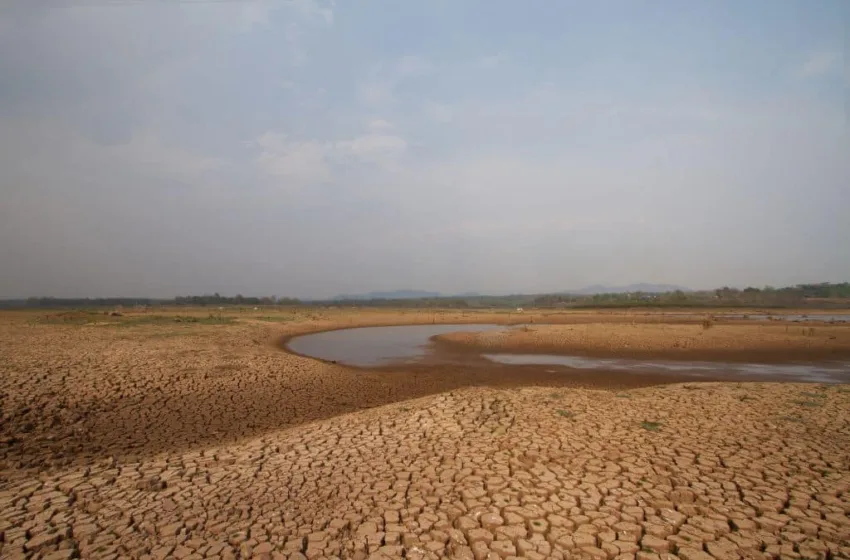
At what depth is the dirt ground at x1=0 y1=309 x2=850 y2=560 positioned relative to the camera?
4027 millimetres

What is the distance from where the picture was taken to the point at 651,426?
22.9 feet

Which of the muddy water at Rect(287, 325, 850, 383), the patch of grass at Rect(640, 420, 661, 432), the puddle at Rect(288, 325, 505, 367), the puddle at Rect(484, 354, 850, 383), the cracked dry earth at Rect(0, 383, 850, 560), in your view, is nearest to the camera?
the cracked dry earth at Rect(0, 383, 850, 560)

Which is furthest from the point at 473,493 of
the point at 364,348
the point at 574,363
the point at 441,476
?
the point at 364,348

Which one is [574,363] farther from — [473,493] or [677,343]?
[473,493]

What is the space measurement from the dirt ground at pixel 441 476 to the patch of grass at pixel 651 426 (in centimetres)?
5

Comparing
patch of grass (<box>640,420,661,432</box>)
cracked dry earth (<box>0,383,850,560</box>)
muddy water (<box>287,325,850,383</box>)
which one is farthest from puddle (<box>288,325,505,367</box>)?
patch of grass (<box>640,420,661,432</box>)

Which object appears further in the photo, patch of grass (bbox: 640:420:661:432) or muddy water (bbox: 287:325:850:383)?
muddy water (bbox: 287:325:850:383)

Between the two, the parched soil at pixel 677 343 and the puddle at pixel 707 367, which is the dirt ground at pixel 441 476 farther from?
the parched soil at pixel 677 343

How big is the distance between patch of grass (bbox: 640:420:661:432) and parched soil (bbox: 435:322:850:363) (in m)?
13.8

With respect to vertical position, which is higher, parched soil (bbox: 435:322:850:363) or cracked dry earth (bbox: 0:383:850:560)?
cracked dry earth (bbox: 0:383:850:560)

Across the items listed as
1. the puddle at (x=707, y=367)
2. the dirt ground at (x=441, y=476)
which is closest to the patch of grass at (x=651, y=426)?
the dirt ground at (x=441, y=476)

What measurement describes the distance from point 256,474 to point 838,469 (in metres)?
7.76

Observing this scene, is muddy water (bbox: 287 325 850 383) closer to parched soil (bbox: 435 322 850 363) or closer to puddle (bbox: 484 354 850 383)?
puddle (bbox: 484 354 850 383)

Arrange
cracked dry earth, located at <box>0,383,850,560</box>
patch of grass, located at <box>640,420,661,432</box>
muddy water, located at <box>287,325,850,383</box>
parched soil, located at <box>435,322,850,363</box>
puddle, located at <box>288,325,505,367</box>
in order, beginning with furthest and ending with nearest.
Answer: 1. parched soil, located at <box>435,322,850,363</box>
2. puddle, located at <box>288,325,505,367</box>
3. muddy water, located at <box>287,325,850,383</box>
4. patch of grass, located at <box>640,420,661,432</box>
5. cracked dry earth, located at <box>0,383,850,560</box>
